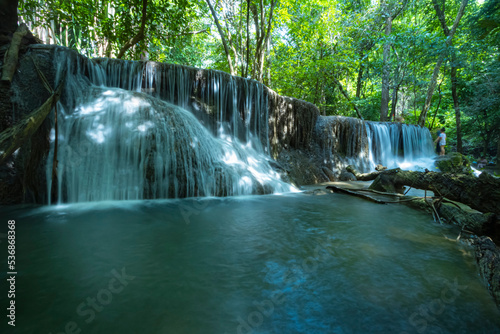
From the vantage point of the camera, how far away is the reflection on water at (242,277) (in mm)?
1549

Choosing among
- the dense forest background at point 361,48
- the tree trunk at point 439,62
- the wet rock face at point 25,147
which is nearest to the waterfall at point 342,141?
the dense forest background at point 361,48

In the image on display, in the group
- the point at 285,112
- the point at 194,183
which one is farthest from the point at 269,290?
the point at 285,112

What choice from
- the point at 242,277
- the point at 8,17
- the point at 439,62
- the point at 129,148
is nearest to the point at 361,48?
the point at 439,62

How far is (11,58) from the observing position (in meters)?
4.80

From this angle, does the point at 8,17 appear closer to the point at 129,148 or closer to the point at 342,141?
the point at 129,148

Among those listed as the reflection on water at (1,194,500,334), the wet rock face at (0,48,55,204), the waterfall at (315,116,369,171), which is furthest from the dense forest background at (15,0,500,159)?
the reflection on water at (1,194,500,334)

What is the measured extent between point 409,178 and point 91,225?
5896mm

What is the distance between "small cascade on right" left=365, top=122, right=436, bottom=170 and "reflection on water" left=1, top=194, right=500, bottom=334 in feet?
35.2

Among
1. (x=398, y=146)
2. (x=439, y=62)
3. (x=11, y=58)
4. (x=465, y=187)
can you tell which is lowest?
(x=465, y=187)

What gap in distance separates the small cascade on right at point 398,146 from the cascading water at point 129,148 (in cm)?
870

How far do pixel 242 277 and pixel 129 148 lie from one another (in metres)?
4.17

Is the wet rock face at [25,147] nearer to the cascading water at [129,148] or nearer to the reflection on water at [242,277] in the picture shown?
the cascading water at [129,148]

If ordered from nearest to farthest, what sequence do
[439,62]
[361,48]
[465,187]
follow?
1. [465,187]
2. [439,62]
3. [361,48]

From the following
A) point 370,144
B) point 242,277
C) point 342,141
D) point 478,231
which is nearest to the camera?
point 242,277
